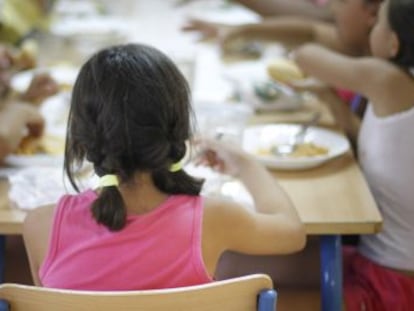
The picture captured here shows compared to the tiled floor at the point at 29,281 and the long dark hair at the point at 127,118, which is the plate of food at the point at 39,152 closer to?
the tiled floor at the point at 29,281

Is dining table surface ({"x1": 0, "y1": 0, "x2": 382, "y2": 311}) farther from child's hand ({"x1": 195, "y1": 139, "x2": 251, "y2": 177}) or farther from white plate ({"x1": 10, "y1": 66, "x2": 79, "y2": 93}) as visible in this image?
white plate ({"x1": 10, "y1": 66, "x2": 79, "y2": 93})

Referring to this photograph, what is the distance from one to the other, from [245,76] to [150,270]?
1.19 m

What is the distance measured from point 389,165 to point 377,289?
27cm

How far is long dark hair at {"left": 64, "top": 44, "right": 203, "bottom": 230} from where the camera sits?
44.8 inches

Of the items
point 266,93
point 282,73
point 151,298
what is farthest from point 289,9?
point 151,298

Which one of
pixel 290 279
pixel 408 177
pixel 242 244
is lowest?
pixel 290 279

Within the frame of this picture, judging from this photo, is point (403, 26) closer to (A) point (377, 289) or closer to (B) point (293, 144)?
(B) point (293, 144)

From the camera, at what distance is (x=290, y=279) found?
165cm

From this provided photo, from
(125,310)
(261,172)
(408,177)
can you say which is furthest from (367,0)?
(125,310)

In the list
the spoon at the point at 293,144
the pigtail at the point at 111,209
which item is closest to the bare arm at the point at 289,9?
the spoon at the point at 293,144

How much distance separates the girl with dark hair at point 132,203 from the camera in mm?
1146

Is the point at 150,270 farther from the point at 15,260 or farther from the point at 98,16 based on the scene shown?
the point at 98,16

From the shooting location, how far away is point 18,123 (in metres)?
1.74

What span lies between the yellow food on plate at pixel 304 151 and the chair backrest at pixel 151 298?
666 millimetres
